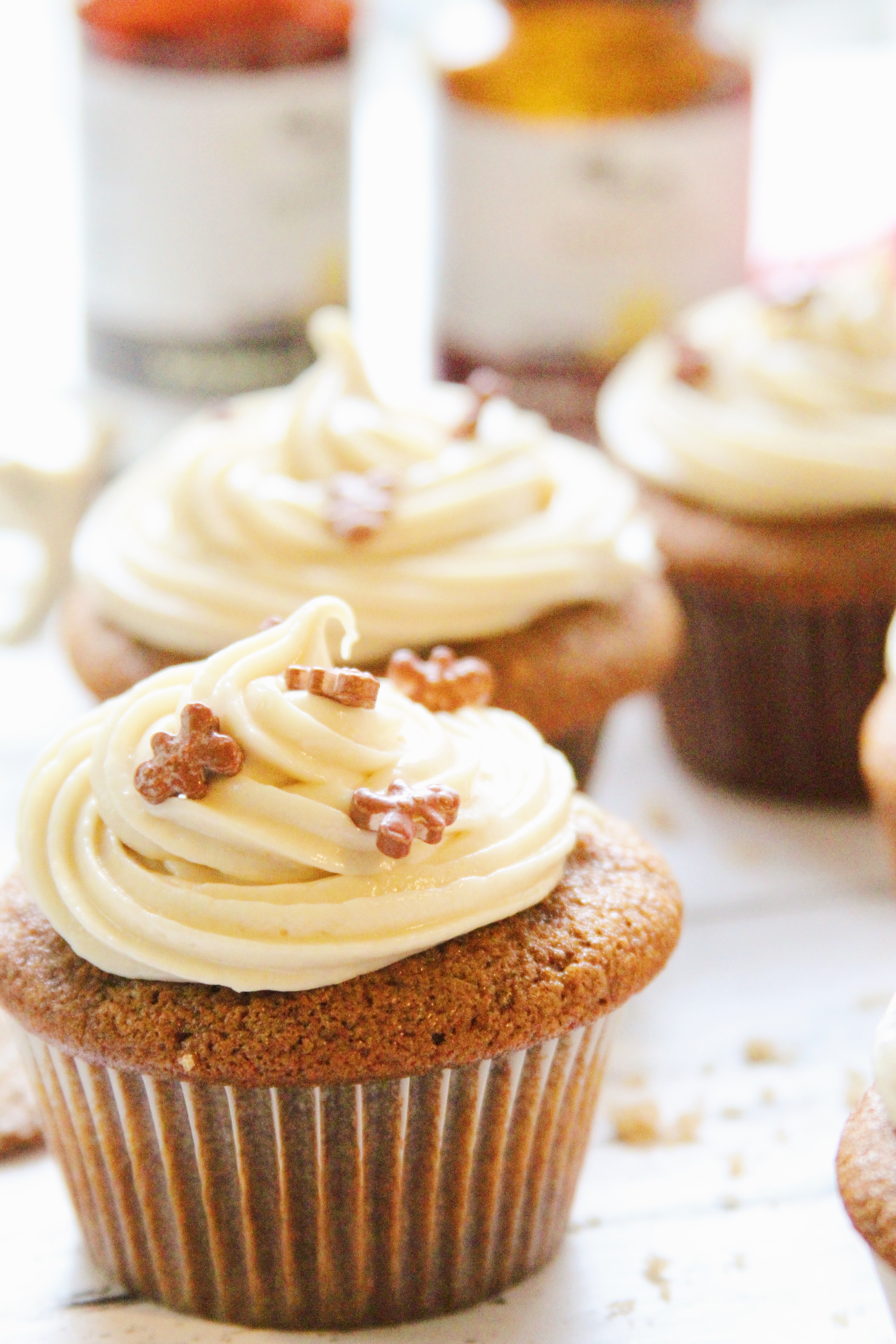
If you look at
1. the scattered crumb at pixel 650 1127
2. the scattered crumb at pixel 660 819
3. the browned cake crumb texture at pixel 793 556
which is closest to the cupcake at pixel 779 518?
the browned cake crumb texture at pixel 793 556

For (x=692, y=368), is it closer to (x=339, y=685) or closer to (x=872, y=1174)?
(x=339, y=685)

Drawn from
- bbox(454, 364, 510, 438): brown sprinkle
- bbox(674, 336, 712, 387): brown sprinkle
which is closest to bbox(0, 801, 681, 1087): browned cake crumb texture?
bbox(454, 364, 510, 438): brown sprinkle

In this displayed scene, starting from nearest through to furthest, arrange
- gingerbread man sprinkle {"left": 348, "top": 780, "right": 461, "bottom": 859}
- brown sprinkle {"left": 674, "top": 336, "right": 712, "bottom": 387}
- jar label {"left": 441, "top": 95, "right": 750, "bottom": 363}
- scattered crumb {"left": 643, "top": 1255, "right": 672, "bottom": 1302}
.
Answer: gingerbread man sprinkle {"left": 348, "top": 780, "right": 461, "bottom": 859} → scattered crumb {"left": 643, "top": 1255, "right": 672, "bottom": 1302} → brown sprinkle {"left": 674, "top": 336, "right": 712, "bottom": 387} → jar label {"left": 441, "top": 95, "right": 750, "bottom": 363}

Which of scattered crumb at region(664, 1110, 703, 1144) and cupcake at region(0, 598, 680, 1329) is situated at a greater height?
cupcake at region(0, 598, 680, 1329)

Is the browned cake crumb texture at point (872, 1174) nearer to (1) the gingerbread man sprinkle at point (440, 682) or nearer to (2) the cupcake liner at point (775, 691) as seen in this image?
(1) the gingerbread man sprinkle at point (440, 682)

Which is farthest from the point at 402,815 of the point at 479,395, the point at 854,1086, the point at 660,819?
the point at 660,819

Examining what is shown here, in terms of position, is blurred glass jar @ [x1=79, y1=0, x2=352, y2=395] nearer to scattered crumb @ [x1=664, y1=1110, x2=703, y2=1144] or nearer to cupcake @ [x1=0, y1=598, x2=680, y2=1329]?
cupcake @ [x1=0, y1=598, x2=680, y2=1329]

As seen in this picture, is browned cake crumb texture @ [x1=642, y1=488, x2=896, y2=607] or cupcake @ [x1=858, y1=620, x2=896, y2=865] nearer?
cupcake @ [x1=858, y1=620, x2=896, y2=865]
